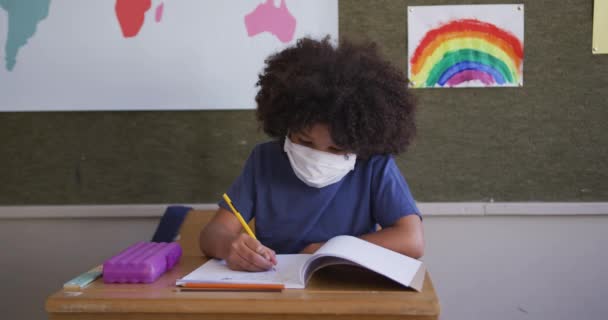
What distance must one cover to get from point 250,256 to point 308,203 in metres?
0.31

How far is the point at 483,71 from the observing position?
170cm

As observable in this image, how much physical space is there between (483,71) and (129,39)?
3.49 ft

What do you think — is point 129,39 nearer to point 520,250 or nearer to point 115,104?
point 115,104

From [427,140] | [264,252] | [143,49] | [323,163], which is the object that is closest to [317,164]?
[323,163]

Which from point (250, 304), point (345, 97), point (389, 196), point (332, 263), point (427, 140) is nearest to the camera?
point (250, 304)

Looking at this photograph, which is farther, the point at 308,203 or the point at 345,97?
the point at 308,203

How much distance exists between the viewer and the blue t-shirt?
1324 mm

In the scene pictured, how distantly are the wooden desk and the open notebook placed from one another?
0.09 feet

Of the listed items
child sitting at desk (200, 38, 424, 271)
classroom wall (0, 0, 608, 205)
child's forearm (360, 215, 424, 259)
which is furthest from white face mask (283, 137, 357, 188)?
classroom wall (0, 0, 608, 205)

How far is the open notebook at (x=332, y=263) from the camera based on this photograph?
3.13ft

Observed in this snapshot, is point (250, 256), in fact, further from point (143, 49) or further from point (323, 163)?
point (143, 49)

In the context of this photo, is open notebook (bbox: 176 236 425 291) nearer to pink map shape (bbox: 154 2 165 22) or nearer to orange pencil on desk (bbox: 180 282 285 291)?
orange pencil on desk (bbox: 180 282 285 291)

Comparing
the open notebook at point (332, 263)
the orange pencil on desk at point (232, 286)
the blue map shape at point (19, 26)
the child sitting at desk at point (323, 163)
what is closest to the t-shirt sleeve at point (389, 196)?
the child sitting at desk at point (323, 163)

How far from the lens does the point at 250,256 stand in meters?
1.05
